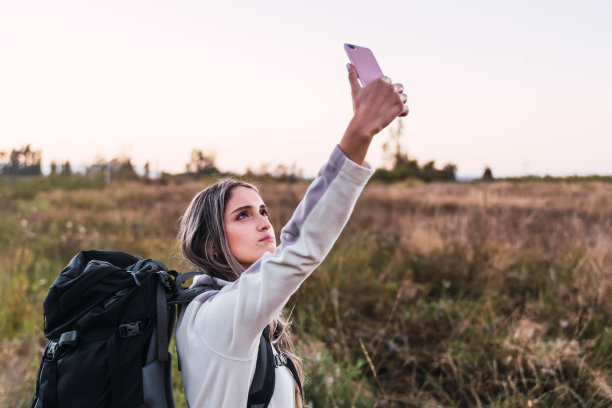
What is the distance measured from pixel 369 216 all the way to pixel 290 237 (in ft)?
29.9

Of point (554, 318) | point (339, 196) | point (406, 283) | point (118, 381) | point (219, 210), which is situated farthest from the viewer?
point (406, 283)

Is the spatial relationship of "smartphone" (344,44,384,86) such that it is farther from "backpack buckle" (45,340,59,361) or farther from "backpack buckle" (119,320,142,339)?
"backpack buckle" (45,340,59,361)

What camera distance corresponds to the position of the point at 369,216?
10.0m

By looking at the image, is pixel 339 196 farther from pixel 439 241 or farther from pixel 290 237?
A: pixel 439 241

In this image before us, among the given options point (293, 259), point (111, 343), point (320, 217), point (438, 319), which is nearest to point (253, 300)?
point (293, 259)

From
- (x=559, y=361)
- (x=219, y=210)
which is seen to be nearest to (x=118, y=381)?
(x=219, y=210)

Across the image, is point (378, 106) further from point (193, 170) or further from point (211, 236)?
point (193, 170)

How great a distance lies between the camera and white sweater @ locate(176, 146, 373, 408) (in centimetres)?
96

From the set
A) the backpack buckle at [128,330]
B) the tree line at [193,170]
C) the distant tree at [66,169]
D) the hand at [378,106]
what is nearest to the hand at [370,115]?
the hand at [378,106]

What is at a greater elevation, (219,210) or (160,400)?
(219,210)

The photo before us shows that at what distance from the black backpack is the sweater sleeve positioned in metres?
0.16

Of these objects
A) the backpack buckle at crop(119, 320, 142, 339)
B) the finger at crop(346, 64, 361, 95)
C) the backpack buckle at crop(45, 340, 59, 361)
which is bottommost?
the backpack buckle at crop(45, 340, 59, 361)

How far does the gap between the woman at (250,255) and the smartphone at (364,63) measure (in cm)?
3

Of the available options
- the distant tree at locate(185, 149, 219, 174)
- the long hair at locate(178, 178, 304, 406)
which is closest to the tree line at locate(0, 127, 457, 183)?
the distant tree at locate(185, 149, 219, 174)
